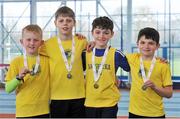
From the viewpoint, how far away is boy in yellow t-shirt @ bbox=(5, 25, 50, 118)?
3.46 meters

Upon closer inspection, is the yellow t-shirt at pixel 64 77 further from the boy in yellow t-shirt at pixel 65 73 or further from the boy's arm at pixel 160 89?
the boy's arm at pixel 160 89

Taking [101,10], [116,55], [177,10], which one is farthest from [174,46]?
[116,55]

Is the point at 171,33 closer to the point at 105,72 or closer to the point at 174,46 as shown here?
the point at 174,46

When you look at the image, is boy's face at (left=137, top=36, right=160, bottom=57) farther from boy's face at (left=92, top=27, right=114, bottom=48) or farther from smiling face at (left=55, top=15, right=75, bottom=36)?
smiling face at (left=55, top=15, right=75, bottom=36)

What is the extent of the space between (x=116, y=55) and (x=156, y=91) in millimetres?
570

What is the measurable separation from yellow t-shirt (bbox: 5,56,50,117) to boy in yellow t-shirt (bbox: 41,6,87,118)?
125 mm

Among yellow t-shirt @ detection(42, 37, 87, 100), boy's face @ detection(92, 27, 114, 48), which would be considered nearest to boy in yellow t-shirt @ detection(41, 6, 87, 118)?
yellow t-shirt @ detection(42, 37, 87, 100)

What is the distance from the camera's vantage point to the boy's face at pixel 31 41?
3.46 m

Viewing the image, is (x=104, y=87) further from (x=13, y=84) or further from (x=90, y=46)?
(x=13, y=84)

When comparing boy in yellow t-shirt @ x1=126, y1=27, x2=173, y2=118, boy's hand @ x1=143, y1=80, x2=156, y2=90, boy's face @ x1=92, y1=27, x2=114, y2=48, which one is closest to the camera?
boy's hand @ x1=143, y1=80, x2=156, y2=90

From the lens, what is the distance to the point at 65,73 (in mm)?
3557

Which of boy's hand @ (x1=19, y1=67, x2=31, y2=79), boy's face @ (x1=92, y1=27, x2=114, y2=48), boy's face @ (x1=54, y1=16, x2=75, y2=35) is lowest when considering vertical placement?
boy's hand @ (x1=19, y1=67, x2=31, y2=79)

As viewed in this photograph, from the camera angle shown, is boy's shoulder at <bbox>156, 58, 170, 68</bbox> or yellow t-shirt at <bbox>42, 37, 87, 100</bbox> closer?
boy's shoulder at <bbox>156, 58, 170, 68</bbox>

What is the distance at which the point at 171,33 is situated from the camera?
14.9 metres
